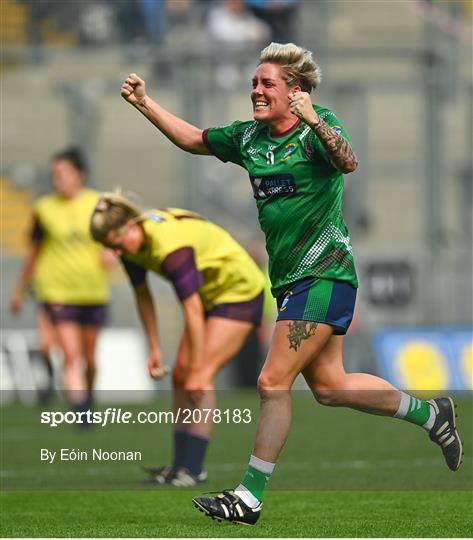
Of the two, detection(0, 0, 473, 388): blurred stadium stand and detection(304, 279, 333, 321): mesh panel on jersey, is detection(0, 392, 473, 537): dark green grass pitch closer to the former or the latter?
detection(304, 279, 333, 321): mesh panel on jersey

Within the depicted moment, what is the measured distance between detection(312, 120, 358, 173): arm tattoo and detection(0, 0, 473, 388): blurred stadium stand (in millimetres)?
12636

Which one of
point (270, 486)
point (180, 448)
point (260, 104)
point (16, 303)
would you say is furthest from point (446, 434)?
point (16, 303)

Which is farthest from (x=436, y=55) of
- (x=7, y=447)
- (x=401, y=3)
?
(x=7, y=447)

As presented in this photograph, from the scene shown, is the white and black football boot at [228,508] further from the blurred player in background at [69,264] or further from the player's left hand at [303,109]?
the blurred player in background at [69,264]

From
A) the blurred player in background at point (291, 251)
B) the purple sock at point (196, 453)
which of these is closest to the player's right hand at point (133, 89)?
the blurred player in background at point (291, 251)

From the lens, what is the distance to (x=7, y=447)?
483 inches

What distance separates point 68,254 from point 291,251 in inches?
302

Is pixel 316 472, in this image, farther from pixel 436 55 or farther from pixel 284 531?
pixel 436 55

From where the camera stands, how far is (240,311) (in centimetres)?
980

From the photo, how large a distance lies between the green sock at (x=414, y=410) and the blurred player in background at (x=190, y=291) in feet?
6.15

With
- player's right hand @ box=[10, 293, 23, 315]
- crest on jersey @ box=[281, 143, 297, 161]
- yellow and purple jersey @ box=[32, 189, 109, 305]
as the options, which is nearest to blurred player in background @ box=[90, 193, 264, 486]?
crest on jersey @ box=[281, 143, 297, 161]

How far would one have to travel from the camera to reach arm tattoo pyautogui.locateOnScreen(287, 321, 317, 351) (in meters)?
7.12

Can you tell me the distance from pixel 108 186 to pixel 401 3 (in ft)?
16.4

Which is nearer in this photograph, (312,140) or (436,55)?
(312,140)
